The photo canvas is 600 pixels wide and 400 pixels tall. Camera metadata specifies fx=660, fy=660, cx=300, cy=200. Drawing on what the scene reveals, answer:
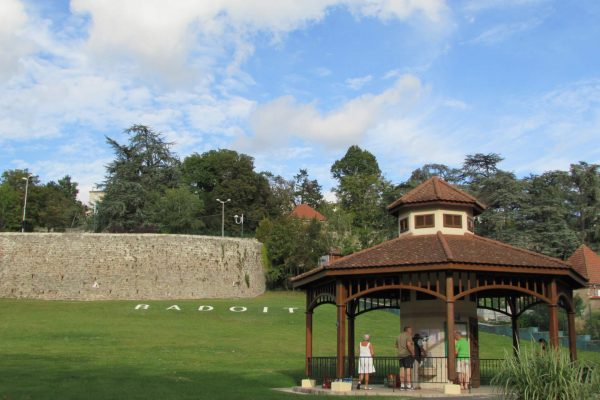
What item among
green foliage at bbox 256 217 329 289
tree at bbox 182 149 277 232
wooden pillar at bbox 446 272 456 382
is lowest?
wooden pillar at bbox 446 272 456 382

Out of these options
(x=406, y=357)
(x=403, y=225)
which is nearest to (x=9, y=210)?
(x=403, y=225)

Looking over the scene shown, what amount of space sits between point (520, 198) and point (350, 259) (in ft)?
145

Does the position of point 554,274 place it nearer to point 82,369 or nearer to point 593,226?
point 82,369

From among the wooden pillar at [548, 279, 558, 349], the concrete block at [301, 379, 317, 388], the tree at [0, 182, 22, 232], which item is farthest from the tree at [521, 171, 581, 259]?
the tree at [0, 182, 22, 232]

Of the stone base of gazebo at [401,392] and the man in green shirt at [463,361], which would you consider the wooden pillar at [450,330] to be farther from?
the man in green shirt at [463,361]

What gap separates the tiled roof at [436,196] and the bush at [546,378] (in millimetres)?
10242

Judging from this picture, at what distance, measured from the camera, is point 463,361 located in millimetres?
19375

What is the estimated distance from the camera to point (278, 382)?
842 inches

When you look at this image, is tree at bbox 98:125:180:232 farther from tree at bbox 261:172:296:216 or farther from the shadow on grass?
the shadow on grass

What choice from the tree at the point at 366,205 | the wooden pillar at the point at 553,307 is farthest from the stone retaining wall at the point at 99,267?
the wooden pillar at the point at 553,307

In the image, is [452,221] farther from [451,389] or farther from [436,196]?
[451,389]

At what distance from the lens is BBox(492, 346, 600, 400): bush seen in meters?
11.5

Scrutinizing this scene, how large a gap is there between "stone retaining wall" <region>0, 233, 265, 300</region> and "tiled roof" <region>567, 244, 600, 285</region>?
3120 centimetres

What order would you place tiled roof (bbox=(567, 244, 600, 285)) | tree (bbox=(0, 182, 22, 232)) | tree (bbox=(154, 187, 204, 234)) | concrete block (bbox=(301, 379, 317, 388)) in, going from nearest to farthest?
1. concrete block (bbox=(301, 379, 317, 388))
2. tiled roof (bbox=(567, 244, 600, 285))
3. tree (bbox=(154, 187, 204, 234))
4. tree (bbox=(0, 182, 22, 232))
